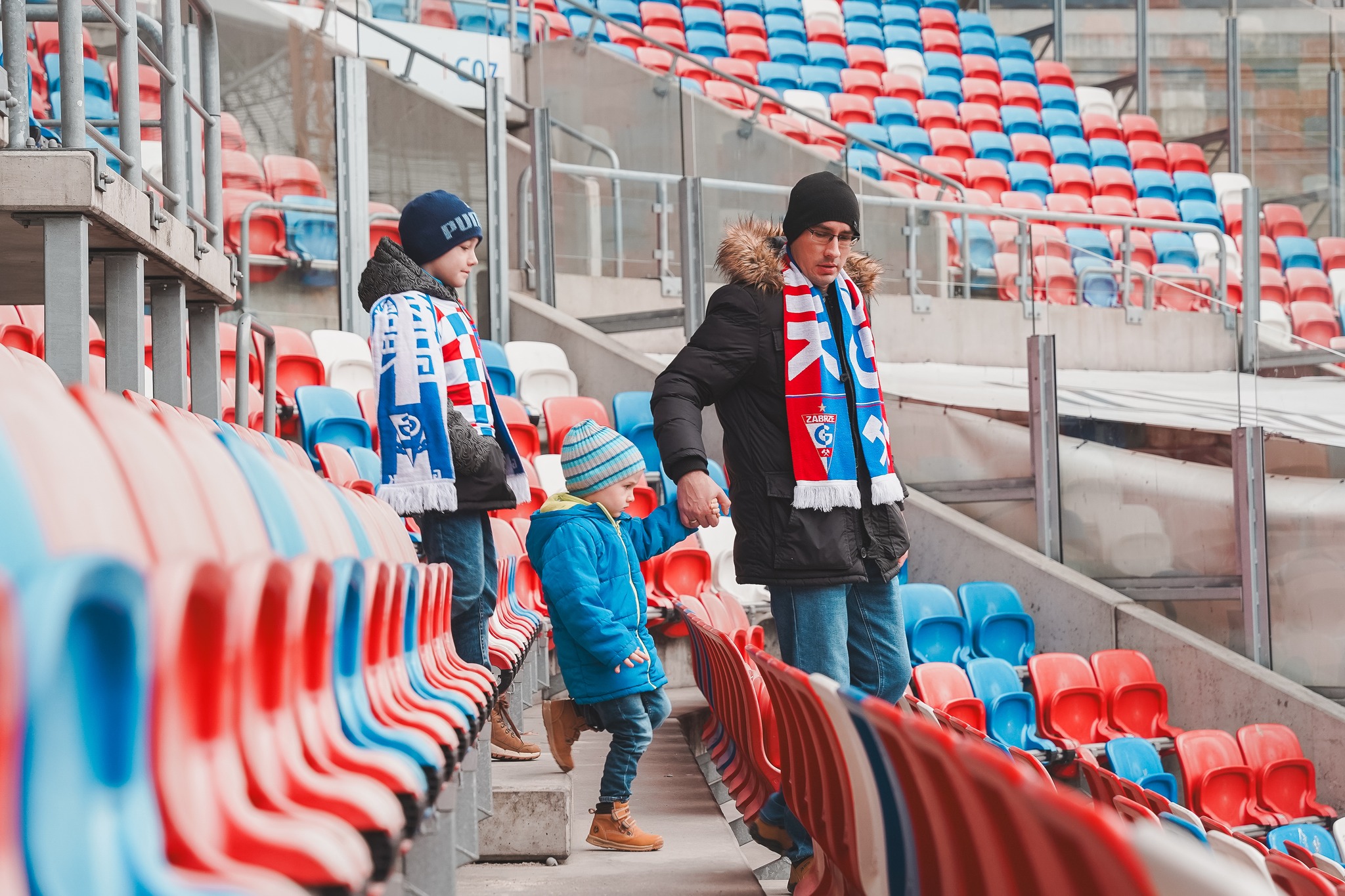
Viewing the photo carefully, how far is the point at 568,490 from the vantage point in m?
3.05

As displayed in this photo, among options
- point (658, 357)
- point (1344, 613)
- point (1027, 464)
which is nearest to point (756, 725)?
point (1344, 613)

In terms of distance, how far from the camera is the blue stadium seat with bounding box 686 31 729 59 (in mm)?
11625

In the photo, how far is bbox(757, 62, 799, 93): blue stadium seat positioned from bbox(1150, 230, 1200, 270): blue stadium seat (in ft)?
11.7

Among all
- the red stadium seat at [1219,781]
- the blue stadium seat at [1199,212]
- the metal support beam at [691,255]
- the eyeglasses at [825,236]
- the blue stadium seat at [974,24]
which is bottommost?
the red stadium seat at [1219,781]

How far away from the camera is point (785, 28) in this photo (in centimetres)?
1245

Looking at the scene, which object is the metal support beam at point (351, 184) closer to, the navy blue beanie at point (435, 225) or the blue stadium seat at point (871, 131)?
the navy blue beanie at point (435, 225)

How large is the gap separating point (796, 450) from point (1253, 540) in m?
3.46

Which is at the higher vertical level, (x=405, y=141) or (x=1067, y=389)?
(x=405, y=141)

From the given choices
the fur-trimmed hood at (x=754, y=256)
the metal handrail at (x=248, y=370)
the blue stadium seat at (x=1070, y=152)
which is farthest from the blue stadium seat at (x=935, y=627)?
the blue stadium seat at (x=1070, y=152)

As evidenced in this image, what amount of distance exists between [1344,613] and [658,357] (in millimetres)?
3347

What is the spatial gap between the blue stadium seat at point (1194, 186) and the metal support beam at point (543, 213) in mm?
6011

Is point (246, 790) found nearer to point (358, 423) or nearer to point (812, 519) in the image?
point (812, 519)

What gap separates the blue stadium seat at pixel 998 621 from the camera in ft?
17.7

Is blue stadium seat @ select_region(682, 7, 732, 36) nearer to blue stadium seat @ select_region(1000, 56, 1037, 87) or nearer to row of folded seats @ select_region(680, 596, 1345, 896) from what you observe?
blue stadium seat @ select_region(1000, 56, 1037, 87)
